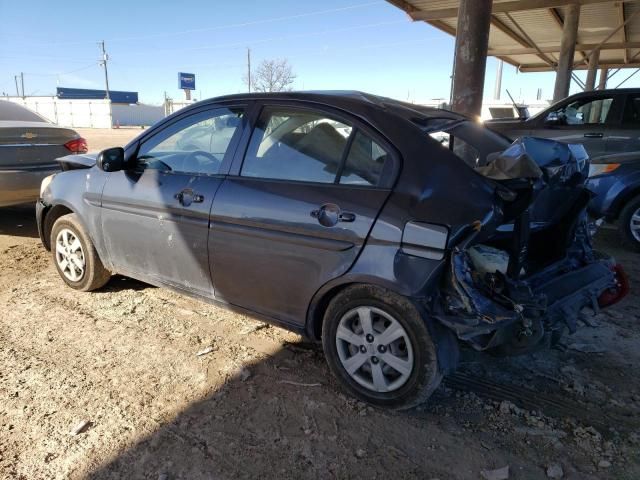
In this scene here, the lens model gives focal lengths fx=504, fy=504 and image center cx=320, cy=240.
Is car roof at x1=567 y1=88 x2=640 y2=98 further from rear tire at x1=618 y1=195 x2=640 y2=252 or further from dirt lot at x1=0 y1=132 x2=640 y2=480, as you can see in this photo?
dirt lot at x1=0 y1=132 x2=640 y2=480

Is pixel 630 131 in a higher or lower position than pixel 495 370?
higher

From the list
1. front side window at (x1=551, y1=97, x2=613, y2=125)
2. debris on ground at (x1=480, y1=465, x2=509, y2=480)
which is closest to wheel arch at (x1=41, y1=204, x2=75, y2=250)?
debris on ground at (x1=480, y1=465, x2=509, y2=480)

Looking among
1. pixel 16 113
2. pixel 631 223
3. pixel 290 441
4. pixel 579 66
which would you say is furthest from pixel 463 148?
pixel 579 66

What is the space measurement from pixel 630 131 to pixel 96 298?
7761 mm

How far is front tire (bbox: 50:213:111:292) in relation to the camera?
417 centimetres

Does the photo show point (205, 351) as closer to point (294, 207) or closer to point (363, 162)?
point (294, 207)

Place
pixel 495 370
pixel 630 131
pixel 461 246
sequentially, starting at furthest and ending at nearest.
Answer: pixel 630 131 → pixel 495 370 → pixel 461 246

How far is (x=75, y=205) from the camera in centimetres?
412

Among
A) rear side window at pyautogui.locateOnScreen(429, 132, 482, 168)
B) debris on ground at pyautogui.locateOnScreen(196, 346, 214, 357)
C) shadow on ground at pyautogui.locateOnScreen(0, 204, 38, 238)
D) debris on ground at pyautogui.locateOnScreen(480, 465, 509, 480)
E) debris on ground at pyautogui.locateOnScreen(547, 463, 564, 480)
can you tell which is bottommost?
debris on ground at pyautogui.locateOnScreen(480, 465, 509, 480)

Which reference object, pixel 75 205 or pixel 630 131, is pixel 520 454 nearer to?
pixel 75 205

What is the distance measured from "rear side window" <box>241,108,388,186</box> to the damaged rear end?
2.06 ft

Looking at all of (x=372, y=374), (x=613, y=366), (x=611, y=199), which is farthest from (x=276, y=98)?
(x=611, y=199)

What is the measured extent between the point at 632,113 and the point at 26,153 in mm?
8469

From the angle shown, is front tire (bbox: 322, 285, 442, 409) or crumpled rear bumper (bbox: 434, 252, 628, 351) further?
front tire (bbox: 322, 285, 442, 409)
